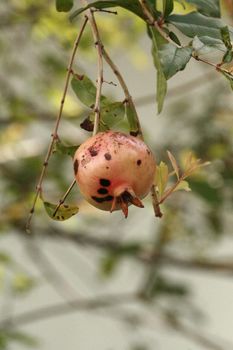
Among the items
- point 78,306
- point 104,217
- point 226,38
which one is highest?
point 104,217

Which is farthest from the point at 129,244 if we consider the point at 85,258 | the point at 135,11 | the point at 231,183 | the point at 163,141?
the point at 135,11

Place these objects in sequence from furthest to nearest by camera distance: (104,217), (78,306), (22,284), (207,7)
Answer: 1. (104,217)
2. (78,306)
3. (22,284)
4. (207,7)

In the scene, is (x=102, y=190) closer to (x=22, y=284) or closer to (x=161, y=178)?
(x=161, y=178)

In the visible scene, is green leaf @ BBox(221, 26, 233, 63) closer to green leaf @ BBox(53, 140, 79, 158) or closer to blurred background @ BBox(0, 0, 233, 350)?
green leaf @ BBox(53, 140, 79, 158)

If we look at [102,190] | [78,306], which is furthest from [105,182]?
[78,306]

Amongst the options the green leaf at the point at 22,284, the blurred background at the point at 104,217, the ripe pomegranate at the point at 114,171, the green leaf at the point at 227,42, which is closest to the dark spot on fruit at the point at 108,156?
the ripe pomegranate at the point at 114,171

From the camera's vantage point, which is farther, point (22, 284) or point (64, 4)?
point (22, 284)

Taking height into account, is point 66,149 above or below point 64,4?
below

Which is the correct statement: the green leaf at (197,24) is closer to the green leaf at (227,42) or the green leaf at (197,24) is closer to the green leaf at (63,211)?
the green leaf at (227,42)
